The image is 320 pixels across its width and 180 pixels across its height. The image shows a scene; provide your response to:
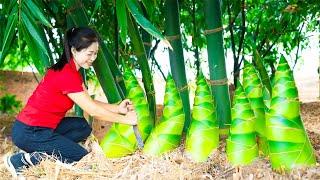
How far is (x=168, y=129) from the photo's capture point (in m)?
2.28

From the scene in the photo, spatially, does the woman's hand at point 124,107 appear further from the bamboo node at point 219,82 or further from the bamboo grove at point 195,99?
the bamboo node at point 219,82

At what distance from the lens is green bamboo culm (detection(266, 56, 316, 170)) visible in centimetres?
191

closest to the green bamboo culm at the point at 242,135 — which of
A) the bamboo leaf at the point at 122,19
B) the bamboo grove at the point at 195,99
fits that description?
the bamboo grove at the point at 195,99

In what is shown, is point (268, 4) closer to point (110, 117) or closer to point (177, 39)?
point (177, 39)

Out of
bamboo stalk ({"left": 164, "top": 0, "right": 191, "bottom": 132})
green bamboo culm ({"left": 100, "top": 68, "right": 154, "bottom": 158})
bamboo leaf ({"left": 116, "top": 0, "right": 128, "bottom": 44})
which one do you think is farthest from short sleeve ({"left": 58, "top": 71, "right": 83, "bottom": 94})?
bamboo stalk ({"left": 164, "top": 0, "right": 191, "bottom": 132})

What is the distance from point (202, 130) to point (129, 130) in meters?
0.40

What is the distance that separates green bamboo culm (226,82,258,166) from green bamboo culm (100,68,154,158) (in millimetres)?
498

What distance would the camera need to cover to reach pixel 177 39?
2660 millimetres

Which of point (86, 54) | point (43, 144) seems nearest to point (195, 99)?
point (86, 54)

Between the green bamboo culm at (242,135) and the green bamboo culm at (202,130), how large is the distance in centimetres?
11

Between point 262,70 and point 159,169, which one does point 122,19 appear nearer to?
point 159,169

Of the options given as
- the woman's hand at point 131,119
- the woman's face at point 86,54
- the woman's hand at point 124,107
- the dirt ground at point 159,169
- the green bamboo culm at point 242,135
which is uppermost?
the woman's face at point 86,54

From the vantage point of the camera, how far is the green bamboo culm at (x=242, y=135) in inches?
79.9

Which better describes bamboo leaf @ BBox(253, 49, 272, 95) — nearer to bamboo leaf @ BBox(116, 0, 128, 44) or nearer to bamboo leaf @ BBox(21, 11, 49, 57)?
bamboo leaf @ BBox(116, 0, 128, 44)
